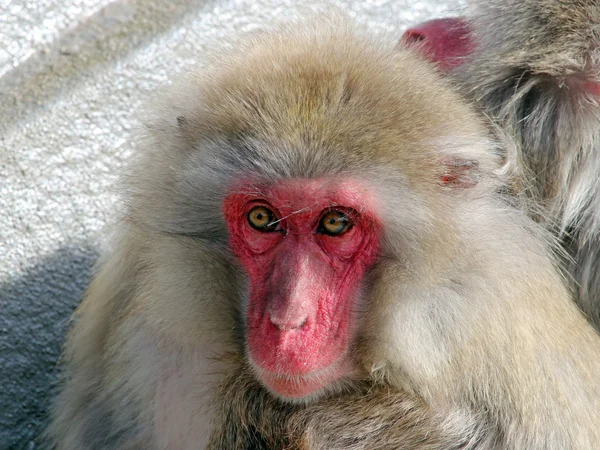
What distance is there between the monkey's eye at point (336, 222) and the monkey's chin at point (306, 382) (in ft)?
0.90

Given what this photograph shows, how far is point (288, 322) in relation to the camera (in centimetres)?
201

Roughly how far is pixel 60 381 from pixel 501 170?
5.04ft

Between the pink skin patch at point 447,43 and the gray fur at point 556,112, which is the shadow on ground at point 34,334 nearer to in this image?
the pink skin patch at point 447,43

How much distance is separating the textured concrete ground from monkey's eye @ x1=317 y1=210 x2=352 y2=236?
108cm

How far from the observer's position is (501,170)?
7.24 feet

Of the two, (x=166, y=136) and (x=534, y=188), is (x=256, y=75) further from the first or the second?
(x=534, y=188)

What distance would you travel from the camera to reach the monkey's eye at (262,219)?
84.6 inches

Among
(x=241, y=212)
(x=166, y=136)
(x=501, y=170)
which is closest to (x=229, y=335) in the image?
(x=241, y=212)

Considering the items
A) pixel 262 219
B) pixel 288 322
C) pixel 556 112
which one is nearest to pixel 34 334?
pixel 262 219

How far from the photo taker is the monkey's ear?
213 cm

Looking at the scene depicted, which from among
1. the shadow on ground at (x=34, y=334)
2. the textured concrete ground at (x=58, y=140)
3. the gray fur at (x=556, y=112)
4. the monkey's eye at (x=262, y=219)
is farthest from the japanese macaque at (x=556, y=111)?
the shadow on ground at (x=34, y=334)

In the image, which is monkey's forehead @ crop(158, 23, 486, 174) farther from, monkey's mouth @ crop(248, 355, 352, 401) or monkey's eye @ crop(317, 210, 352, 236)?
monkey's mouth @ crop(248, 355, 352, 401)

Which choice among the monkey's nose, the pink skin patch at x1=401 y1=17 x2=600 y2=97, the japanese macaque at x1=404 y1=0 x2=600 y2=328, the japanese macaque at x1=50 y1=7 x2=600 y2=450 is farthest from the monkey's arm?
the pink skin patch at x1=401 y1=17 x2=600 y2=97

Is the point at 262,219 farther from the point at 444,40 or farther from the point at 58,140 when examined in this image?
the point at 58,140
